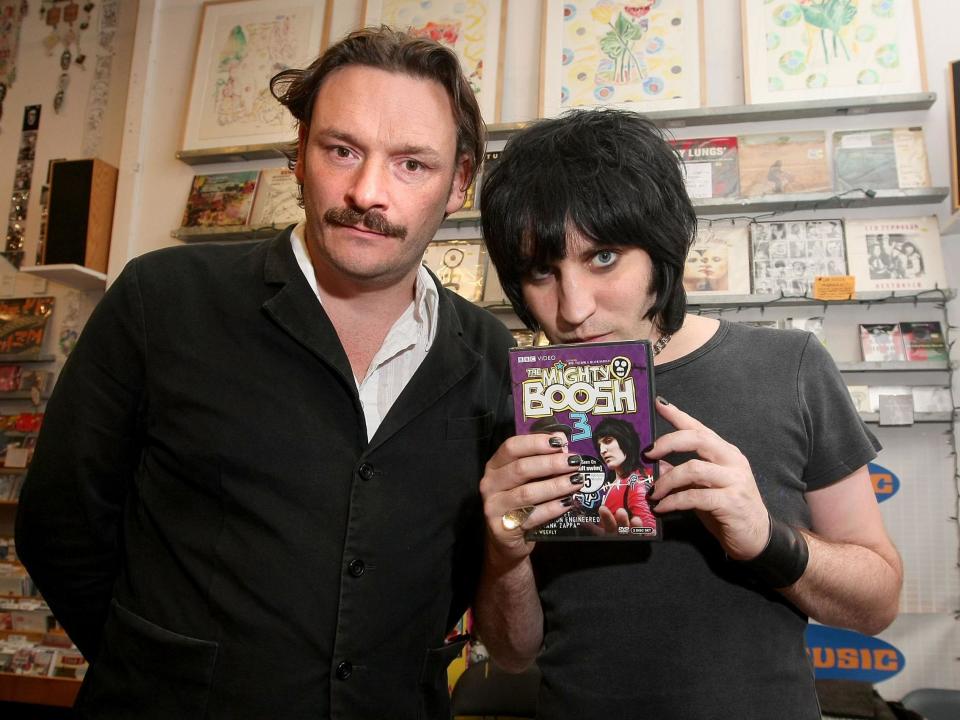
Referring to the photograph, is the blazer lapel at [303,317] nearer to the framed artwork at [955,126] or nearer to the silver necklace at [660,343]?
the silver necklace at [660,343]

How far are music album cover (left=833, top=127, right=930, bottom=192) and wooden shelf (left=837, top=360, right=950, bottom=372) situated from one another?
0.77 m

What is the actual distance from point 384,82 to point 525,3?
2584 millimetres

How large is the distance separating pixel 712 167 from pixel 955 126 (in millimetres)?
955

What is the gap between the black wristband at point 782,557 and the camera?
3.26ft

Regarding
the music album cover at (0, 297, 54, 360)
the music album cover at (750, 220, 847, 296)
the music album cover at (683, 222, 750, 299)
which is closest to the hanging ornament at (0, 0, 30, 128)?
the music album cover at (0, 297, 54, 360)

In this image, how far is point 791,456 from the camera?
1135 mm

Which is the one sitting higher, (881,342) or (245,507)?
(881,342)

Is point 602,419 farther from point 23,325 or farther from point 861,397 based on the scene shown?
point 23,325

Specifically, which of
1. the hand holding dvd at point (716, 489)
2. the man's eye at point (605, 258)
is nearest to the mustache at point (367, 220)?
the man's eye at point (605, 258)

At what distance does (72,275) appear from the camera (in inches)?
149

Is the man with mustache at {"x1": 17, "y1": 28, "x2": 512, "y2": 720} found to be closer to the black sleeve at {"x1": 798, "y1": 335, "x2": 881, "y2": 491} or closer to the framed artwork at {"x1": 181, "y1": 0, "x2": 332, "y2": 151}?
the black sleeve at {"x1": 798, "y1": 335, "x2": 881, "y2": 491}

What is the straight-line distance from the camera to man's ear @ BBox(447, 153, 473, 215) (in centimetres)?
162

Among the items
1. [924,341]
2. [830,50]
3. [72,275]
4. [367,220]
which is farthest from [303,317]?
[72,275]

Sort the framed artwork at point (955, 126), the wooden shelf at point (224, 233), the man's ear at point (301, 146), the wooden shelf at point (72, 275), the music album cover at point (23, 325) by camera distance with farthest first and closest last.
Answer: the music album cover at point (23, 325)
the wooden shelf at point (72, 275)
the wooden shelf at point (224, 233)
the framed artwork at point (955, 126)
the man's ear at point (301, 146)
